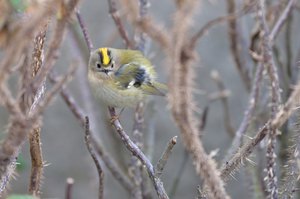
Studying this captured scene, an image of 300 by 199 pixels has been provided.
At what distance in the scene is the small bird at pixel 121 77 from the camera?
2.63 m

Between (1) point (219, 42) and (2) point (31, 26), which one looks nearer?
(2) point (31, 26)

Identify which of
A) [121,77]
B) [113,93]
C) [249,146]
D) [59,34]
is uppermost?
[121,77]

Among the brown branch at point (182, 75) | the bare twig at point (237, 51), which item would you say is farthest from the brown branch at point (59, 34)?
the bare twig at point (237, 51)

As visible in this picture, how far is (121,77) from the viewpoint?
111 inches

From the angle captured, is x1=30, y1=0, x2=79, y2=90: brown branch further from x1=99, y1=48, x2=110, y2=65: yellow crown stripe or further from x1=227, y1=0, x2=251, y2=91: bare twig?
x1=227, y1=0, x2=251, y2=91: bare twig

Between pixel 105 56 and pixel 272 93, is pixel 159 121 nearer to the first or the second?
pixel 105 56

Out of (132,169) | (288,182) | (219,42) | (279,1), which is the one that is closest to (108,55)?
(132,169)

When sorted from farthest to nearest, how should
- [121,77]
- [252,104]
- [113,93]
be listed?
→ [121,77], [113,93], [252,104]

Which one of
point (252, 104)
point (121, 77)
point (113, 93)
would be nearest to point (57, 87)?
point (252, 104)

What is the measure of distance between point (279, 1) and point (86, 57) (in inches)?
49.8

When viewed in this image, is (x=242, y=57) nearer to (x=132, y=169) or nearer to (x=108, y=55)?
(x=108, y=55)

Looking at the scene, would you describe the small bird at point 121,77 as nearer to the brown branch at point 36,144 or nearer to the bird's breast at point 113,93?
the bird's breast at point 113,93

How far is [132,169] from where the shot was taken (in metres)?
2.34

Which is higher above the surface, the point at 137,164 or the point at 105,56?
the point at 105,56
